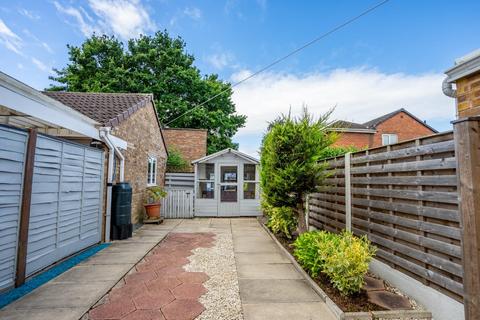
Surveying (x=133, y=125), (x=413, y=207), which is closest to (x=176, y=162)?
(x=133, y=125)

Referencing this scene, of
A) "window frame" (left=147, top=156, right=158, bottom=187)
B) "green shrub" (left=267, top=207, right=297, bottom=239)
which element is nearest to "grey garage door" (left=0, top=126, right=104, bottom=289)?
"window frame" (left=147, top=156, right=158, bottom=187)

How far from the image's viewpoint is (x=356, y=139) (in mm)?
19281

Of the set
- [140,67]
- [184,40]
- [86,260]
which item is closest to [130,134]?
[86,260]

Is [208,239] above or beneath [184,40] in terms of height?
beneath

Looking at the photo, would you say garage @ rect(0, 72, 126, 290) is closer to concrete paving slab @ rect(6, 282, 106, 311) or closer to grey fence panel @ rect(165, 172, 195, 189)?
concrete paving slab @ rect(6, 282, 106, 311)

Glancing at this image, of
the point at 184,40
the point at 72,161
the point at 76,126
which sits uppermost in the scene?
the point at 184,40

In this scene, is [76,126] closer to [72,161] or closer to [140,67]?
[72,161]

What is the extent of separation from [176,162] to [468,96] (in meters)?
12.3

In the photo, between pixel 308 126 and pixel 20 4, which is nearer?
pixel 308 126

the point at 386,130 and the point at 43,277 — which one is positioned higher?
the point at 386,130

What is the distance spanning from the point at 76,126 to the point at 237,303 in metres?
4.47

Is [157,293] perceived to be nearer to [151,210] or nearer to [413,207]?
[413,207]

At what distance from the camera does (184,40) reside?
70.5 feet

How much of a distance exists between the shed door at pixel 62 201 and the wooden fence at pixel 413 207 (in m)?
5.38
